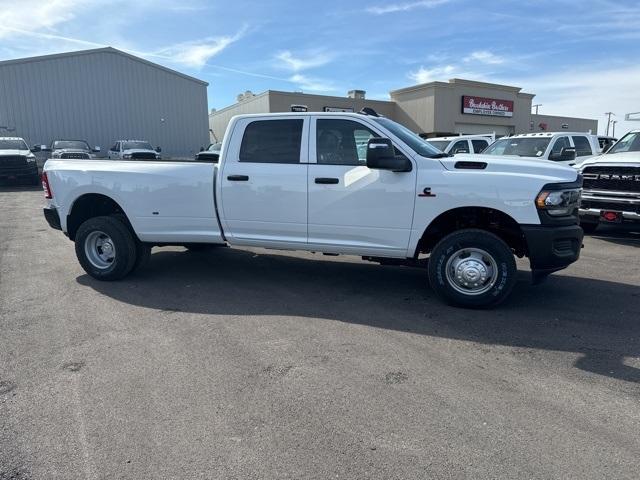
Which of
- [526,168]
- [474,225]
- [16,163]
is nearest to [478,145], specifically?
[474,225]

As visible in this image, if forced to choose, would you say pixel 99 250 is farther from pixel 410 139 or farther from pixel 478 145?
pixel 478 145

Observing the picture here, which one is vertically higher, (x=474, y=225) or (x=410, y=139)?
(x=410, y=139)

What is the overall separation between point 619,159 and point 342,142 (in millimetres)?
5638

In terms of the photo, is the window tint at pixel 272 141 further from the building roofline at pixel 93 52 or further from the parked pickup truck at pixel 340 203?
the building roofline at pixel 93 52

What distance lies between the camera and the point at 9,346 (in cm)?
423

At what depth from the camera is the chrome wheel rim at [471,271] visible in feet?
16.2

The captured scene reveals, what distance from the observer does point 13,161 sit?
61.0 ft

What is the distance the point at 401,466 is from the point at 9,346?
11.7ft

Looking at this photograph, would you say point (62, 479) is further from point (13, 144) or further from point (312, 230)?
point (13, 144)

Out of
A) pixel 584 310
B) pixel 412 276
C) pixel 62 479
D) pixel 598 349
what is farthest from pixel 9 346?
pixel 584 310

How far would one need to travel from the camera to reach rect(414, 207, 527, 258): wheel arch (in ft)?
16.3

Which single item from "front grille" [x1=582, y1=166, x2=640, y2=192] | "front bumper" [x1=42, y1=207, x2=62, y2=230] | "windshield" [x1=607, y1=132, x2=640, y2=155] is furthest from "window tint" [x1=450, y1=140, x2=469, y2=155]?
"front bumper" [x1=42, y1=207, x2=62, y2=230]

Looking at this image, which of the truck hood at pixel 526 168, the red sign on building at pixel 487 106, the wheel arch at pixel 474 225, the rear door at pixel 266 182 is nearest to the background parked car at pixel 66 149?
the rear door at pixel 266 182

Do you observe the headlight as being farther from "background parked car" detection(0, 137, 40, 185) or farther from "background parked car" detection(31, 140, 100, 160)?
"background parked car" detection(0, 137, 40, 185)
